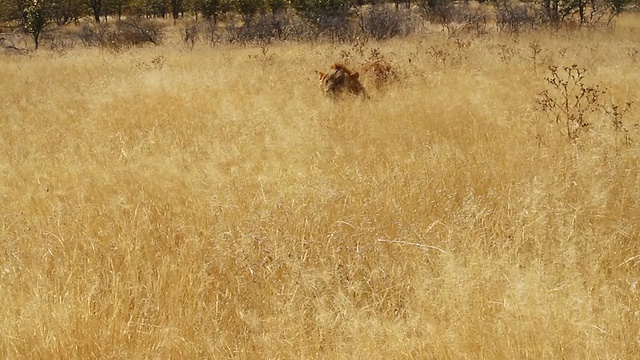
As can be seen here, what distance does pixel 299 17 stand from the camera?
2142cm

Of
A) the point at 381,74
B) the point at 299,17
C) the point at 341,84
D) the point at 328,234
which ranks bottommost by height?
the point at 328,234

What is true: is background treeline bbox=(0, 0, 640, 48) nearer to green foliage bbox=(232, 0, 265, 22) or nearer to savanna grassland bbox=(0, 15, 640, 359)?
green foliage bbox=(232, 0, 265, 22)

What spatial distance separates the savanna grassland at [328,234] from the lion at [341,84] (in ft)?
2.91

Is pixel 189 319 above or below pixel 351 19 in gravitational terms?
below

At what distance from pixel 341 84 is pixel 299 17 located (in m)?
16.4

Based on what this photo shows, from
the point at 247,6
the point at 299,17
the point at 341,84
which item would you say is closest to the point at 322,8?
the point at 299,17

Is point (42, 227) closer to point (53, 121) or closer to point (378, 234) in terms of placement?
point (378, 234)

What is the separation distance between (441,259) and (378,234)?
0.43 m

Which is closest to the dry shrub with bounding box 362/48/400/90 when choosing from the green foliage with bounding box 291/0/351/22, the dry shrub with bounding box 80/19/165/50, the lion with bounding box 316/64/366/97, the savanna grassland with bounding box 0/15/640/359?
the lion with bounding box 316/64/366/97

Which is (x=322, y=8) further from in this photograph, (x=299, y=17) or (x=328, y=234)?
(x=328, y=234)

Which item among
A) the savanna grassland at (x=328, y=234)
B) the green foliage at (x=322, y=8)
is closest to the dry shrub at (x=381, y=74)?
the savanna grassland at (x=328, y=234)

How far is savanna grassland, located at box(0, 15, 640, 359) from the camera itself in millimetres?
1781

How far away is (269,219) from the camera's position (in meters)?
2.67

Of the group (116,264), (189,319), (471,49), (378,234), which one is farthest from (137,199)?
(471,49)
